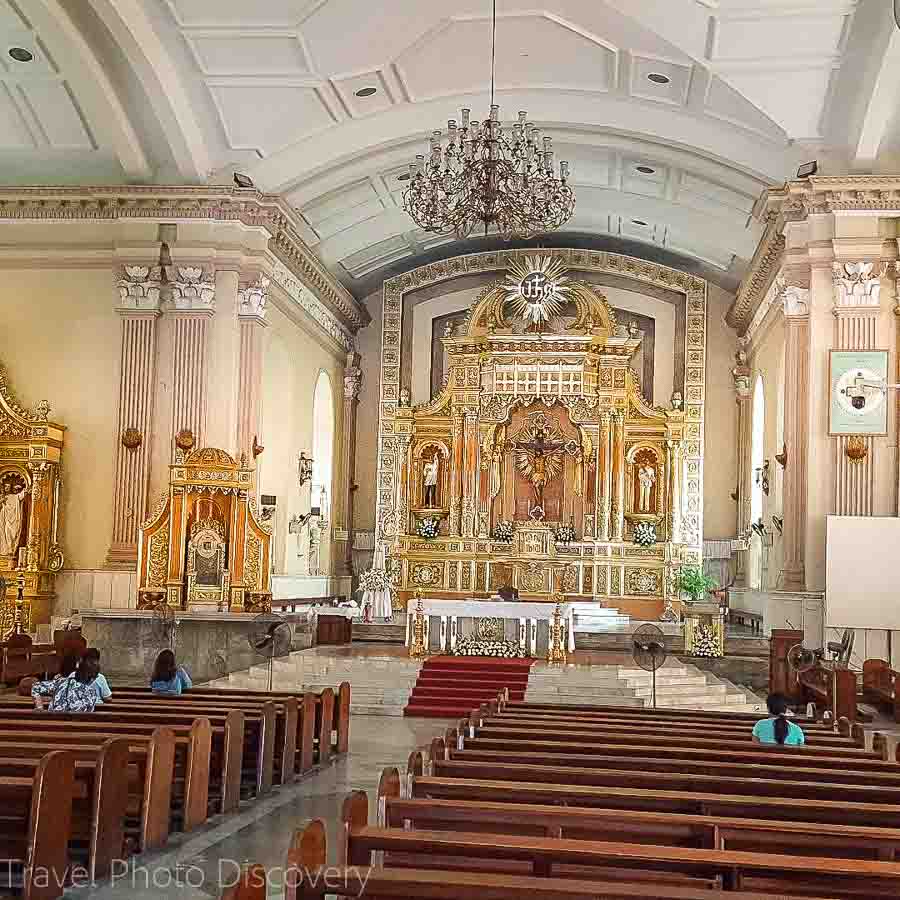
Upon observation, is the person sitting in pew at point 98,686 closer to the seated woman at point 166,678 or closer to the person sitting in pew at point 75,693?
the person sitting in pew at point 75,693

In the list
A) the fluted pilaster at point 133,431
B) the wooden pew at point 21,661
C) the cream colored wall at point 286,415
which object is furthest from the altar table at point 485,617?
the wooden pew at point 21,661

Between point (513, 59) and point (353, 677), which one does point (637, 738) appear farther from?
point (513, 59)

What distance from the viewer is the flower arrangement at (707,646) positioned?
643 inches

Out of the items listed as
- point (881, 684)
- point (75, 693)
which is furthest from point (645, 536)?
point (75, 693)

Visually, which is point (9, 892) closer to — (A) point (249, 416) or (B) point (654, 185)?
(A) point (249, 416)

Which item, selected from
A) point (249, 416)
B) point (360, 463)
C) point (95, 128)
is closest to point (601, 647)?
point (249, 416)

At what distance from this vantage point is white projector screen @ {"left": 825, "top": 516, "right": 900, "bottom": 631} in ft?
47.5

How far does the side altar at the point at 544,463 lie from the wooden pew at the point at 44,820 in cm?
1758

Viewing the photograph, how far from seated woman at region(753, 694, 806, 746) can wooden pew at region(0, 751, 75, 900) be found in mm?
4072

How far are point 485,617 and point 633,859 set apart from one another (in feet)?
40.9

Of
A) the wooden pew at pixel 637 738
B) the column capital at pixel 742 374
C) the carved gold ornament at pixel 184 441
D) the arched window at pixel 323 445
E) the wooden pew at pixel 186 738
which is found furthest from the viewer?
the column capital at pixel 742 374

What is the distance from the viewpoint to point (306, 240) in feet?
66.5

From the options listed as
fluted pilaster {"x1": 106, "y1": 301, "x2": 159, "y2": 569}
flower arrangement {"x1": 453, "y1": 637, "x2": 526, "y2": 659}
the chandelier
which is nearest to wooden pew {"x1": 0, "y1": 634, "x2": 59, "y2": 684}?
fluted pilaster {"x1": 106, "y1": 301, "x2": 159, "y2": 569}

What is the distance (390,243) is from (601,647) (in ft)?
28.3
